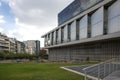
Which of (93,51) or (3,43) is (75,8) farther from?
(3,43)

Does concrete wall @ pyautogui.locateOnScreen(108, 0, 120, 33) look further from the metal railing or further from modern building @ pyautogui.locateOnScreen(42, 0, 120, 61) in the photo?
the metal railing

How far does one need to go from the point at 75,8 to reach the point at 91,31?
14510mm

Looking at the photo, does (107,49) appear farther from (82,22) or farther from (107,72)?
(107,72)

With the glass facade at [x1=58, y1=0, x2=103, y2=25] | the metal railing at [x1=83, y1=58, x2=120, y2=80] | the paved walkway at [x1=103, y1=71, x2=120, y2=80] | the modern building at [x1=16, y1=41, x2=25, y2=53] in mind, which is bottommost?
the paved walkway at [x1=103, y1=71, x2=120, y2=80]

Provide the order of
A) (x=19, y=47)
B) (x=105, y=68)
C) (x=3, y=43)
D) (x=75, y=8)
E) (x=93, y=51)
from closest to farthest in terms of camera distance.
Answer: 1. (x=105, y=68)
2. (x=93, y=51)
3. (x=75, y=8)
4. (x=3, y=43)
5. (x=19, y=47)

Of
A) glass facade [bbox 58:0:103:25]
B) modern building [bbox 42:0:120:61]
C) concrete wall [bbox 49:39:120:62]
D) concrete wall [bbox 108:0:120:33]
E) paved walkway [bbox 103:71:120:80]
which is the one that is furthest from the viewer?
glass facade [bbox 58:0:103:25]

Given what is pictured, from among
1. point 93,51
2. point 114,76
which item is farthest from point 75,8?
point 114,76

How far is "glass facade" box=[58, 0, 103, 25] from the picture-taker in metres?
43.8

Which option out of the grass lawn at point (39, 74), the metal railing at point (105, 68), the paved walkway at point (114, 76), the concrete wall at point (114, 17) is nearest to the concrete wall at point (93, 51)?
the concrete wall at point (114, 17)

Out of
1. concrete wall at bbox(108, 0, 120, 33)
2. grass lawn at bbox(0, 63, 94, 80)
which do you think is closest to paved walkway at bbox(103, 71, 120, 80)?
grass lawn at bbox(0, 63, 94, 80)

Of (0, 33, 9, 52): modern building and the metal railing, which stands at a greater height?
(0, 33, 9, 52): modern building

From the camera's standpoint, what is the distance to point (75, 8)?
176ft

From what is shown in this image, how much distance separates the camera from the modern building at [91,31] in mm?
33369

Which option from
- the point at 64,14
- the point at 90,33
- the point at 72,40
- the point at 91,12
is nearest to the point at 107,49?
the point at 90,33
